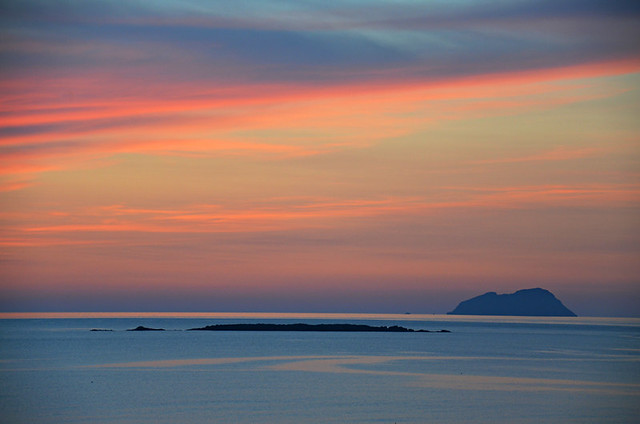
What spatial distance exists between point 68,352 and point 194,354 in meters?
15.1

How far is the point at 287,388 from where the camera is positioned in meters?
53.3

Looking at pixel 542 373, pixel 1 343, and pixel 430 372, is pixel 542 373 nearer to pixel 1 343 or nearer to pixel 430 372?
pixel 430 372

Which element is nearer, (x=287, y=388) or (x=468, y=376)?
(x=287, y=388)

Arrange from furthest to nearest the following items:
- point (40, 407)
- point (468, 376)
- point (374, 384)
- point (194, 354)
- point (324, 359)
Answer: point (194, 354)
point (324, 359)
point (468, 376)
point (374, 384)
point (40, 407)

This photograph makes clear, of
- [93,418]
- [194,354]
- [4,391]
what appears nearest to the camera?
[93,418]

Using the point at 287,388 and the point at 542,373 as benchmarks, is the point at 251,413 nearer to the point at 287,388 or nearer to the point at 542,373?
the point at 287,388

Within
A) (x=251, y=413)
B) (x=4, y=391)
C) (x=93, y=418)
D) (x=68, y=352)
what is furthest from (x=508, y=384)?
(x=68, y=352)

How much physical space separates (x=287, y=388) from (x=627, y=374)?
29803mm

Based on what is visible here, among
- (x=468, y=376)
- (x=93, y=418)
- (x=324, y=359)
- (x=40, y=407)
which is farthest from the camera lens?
(x=324, y=359)

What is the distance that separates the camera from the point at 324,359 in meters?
80.4

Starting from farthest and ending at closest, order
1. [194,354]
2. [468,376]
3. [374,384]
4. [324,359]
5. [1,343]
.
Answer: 1. [1,343]
2. [194,354]
3. [324,359]
4. [468,376]
5. [374,384]

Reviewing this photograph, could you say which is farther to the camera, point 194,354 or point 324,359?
point 194,354

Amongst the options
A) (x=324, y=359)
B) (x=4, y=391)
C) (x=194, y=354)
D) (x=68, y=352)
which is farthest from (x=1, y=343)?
(x=4, y=391)

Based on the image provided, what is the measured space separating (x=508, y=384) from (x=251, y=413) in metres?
22.7
